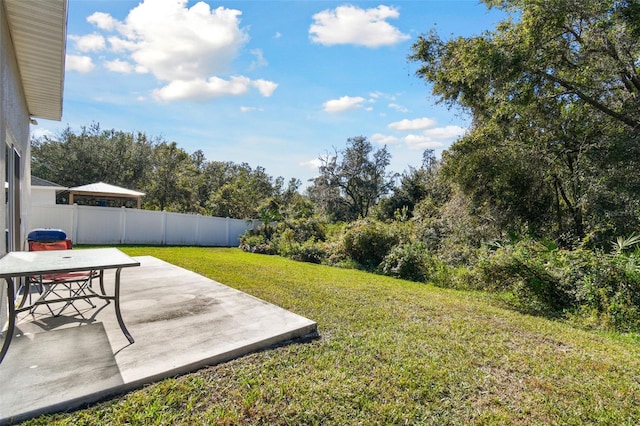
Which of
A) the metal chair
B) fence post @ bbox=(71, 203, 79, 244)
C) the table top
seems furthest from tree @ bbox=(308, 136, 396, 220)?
the table top

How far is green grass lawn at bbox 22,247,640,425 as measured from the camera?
265 cm

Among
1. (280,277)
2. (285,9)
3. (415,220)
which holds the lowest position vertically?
(280,277)

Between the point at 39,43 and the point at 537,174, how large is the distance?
11.5 meters

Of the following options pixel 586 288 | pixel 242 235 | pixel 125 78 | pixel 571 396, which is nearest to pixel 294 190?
pixel 242 235

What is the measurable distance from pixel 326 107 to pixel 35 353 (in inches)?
559

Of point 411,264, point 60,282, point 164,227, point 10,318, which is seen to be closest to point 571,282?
point 411,264

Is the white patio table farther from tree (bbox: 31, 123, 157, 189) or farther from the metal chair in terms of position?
tree (bbox: 31, 123, 157, 189)

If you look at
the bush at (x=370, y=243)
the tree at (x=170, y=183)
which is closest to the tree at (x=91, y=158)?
the tree at (x=170, y=183)

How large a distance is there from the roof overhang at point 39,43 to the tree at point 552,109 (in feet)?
28.1

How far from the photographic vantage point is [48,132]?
22562mm

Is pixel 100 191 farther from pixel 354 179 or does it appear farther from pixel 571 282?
pixel 354 179

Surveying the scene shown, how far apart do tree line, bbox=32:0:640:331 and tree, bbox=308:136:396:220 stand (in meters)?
14.0

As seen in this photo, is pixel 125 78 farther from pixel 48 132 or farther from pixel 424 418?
pixel 48 132

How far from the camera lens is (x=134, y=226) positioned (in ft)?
49.2
